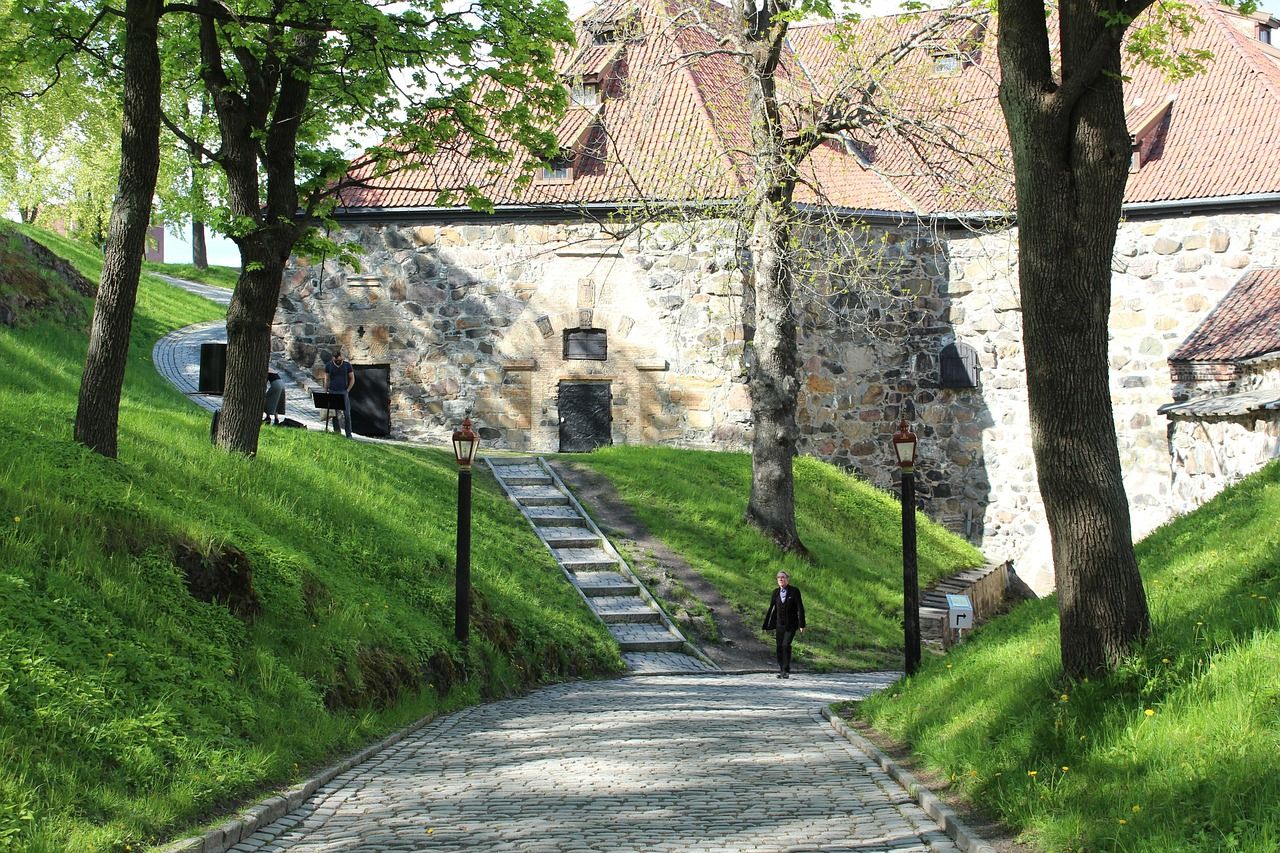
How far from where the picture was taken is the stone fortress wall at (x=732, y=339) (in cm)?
2605

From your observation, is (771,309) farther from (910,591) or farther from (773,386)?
(910,591)

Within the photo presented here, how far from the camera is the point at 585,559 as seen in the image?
62.5 feet

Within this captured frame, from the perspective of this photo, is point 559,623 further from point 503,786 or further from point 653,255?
point 653,255

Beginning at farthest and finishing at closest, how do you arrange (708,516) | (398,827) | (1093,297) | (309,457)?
(708,516) → (309,457) → (1093,297) → (398,827)

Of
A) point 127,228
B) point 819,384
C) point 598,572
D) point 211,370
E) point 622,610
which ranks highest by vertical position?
point 127,228

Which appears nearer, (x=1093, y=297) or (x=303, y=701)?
(x=1093, y=297)

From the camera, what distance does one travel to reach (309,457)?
17219 millimetres

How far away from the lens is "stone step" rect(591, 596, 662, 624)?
17.3 m

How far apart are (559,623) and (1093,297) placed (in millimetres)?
9294

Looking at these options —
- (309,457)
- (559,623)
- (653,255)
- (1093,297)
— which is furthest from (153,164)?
(653,255)

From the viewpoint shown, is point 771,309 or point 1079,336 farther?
point 771,309

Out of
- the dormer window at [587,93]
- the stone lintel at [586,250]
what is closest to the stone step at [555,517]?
the stone lintel at [586,250]

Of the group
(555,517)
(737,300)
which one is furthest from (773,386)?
(737,300)

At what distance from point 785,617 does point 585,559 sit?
3624 mm
